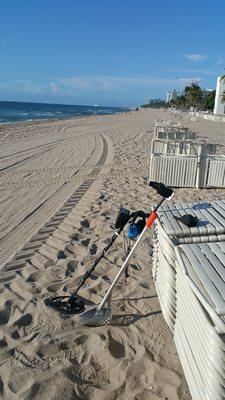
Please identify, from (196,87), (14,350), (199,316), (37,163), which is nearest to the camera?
(199,316)

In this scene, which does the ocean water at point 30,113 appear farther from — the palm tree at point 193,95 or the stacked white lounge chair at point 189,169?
the stacked white lounge chair at point 189,169

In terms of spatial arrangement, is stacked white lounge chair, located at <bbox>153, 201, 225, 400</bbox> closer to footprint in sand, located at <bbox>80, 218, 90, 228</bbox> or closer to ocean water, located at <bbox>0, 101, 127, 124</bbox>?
footprint in sand, located at <bbox>80, 218, 90, 228</bbox>

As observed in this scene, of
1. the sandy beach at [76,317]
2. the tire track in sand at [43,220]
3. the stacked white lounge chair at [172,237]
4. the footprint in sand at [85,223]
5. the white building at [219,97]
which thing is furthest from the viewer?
the white building at [219,97]

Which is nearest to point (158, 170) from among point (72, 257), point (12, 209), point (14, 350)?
point (12, 209)

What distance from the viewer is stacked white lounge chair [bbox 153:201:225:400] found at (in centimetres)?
227

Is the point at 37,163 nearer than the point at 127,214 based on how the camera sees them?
No

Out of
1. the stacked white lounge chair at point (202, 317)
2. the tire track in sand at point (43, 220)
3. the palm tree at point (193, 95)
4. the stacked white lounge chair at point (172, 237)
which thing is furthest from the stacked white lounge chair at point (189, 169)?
the palm tree at point (193, 95)

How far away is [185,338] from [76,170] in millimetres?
9264

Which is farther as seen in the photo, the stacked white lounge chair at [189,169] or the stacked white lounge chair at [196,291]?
the stacked white lounge chair at [189,169]

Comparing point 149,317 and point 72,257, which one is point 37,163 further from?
point 149,317

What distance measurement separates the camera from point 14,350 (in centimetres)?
339

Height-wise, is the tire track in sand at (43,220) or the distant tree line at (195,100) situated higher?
the tire track in sand at (43,220)

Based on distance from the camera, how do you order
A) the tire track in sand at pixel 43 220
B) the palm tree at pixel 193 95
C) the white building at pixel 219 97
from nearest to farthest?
the tire track in sand at pixel 43 220 → the white building at pixel 219 97 → the palm tree at pixel 193 95

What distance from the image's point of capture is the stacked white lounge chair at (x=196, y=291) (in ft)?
7.46
